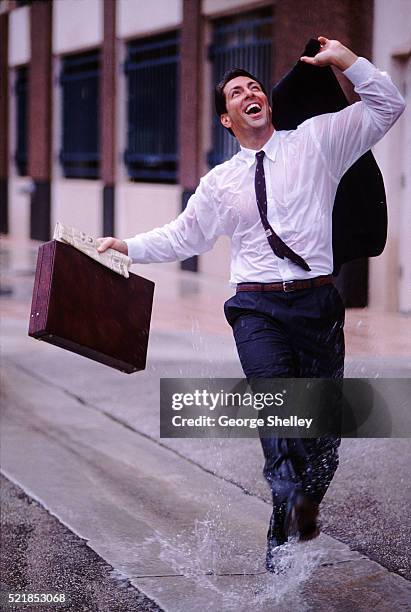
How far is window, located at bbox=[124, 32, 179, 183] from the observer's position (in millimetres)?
5473

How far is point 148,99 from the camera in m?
5.66

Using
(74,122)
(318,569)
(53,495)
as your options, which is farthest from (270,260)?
(74,122)

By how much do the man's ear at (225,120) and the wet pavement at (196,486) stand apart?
719 mm

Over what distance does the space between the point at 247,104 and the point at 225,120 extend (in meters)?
0.11

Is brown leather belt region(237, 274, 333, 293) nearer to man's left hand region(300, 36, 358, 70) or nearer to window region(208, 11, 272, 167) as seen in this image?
window region(208, 11, 272, 167)

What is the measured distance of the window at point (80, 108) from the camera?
5.55m

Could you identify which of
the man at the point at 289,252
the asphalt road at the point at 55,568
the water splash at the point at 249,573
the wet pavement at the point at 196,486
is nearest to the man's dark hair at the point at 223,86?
the man at the point at 289,252

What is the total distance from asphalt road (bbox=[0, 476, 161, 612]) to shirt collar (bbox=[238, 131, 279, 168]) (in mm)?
1400

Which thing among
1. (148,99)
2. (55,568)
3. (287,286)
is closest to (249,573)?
(55,568)

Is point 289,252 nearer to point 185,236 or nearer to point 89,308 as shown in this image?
point 185,236

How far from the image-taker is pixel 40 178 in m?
6.68

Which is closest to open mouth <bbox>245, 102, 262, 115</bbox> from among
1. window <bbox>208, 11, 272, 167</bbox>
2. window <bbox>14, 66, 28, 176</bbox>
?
window <bbox>208, 11, 272, 167</bbox>

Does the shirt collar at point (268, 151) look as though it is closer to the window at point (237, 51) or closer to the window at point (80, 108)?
the window at point (237, 51)

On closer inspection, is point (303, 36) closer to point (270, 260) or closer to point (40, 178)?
point (270, 260)
